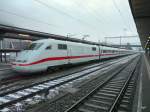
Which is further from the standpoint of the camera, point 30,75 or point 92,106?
point 30,75

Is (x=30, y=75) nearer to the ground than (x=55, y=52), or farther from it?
nearer to the ground

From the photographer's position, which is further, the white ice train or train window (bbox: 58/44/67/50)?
train window (bbox: 58/44/67/50)

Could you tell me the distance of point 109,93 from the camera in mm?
9297

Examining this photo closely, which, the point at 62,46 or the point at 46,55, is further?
the point at 62,46

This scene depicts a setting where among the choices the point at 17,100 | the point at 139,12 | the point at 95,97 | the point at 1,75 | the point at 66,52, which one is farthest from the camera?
the point at 66,52

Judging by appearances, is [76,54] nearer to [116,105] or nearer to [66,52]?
[66,52]

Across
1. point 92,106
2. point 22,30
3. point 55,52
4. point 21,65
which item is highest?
point 22,30

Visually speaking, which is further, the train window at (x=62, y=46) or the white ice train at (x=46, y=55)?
the train window at (x=62, y=46)

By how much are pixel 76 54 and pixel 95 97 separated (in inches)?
443

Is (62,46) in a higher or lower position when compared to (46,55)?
higher

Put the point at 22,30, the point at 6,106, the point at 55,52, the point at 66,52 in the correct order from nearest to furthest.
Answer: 1. the point at 6,106
2. the point at 55,52
3. the point at 66,52
4. the point at 22,30

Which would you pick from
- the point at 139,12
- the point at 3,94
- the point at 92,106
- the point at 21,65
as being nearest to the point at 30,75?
the point at 21,65

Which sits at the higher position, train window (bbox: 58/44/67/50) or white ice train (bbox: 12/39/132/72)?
train window (bbox: 58/44/67/50)

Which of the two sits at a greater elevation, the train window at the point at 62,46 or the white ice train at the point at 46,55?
the train window at the point at 62,46
